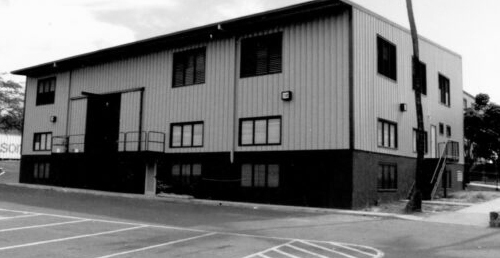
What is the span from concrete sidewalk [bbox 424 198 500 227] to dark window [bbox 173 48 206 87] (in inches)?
523

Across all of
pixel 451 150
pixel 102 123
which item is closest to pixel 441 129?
pixel 451 150

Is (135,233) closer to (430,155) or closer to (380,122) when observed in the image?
(380,122)

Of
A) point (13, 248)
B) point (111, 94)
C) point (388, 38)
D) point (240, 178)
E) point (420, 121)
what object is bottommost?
point (13, 248)

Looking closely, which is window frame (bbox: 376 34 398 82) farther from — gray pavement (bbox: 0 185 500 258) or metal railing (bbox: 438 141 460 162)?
gray pavement (bbox: 0 185 500 258)

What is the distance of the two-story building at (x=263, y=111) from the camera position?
20.5 metres

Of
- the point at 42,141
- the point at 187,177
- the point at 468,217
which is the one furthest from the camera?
the point at 42,141

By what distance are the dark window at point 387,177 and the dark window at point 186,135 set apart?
880 centimetres

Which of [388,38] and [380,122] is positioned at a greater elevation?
[388,38]

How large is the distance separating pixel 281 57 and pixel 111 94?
11821 millimetres

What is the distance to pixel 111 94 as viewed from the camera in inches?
→ 1138

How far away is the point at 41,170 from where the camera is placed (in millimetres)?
31844

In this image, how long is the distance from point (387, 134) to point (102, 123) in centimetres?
1658

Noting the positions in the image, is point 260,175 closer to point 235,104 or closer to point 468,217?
point 235,104

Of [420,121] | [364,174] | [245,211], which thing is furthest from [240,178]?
[420,121]
